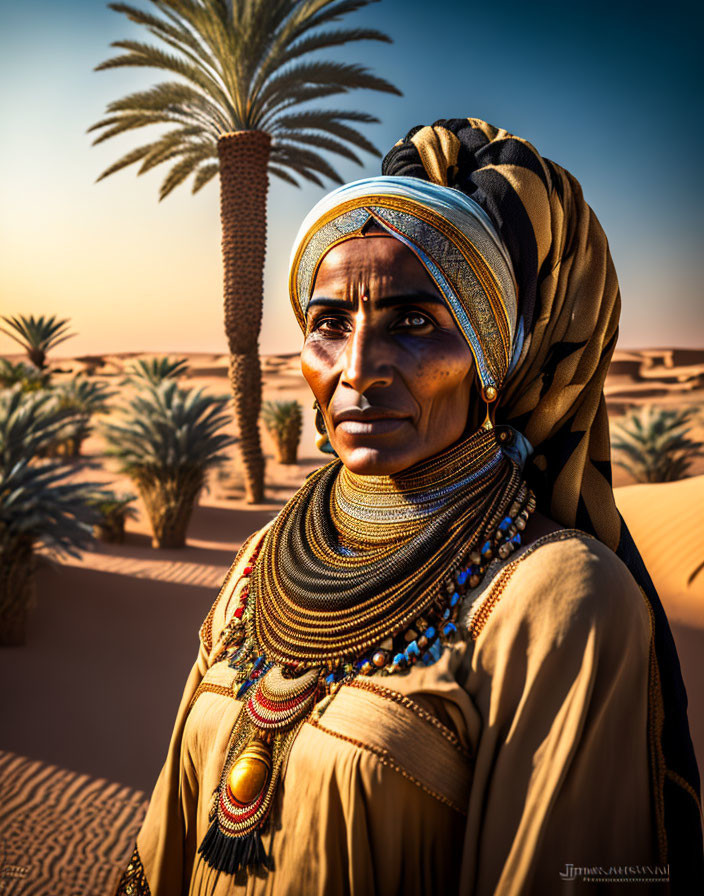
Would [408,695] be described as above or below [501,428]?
below

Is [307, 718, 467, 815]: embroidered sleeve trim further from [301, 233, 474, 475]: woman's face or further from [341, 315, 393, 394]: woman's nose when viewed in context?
[341, 315, 393, 394]: woman's nose

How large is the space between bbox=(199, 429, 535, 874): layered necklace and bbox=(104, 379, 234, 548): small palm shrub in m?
9.42

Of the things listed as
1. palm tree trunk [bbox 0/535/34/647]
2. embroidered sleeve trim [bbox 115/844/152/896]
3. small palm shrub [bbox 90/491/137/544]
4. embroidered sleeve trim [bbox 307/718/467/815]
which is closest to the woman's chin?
embroidered sleeve trim [bbox 307/718/467/815]

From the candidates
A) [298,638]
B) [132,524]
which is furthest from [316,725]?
[132,524]

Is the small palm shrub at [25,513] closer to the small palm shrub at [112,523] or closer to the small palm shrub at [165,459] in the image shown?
the small palm shrub at [112,523]

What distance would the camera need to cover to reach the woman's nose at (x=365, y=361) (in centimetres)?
133

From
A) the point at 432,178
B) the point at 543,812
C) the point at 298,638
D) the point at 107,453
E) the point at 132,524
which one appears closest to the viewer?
the point at 543,812

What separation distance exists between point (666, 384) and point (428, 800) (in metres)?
43.8

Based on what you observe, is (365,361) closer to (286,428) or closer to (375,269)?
(375,269)

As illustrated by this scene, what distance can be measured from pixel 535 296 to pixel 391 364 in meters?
0.41

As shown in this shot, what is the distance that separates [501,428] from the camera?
4.91 ft

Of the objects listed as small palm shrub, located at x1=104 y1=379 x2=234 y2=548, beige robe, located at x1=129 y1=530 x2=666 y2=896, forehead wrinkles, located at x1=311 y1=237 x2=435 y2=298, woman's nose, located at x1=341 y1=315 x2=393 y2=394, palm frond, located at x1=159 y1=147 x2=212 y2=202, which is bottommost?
small palm shrub, located at x1=104 y1=379 x2=234 y2=548

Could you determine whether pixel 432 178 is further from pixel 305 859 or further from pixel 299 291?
pixel 305 859

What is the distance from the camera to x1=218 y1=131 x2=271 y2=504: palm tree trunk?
12070mm
